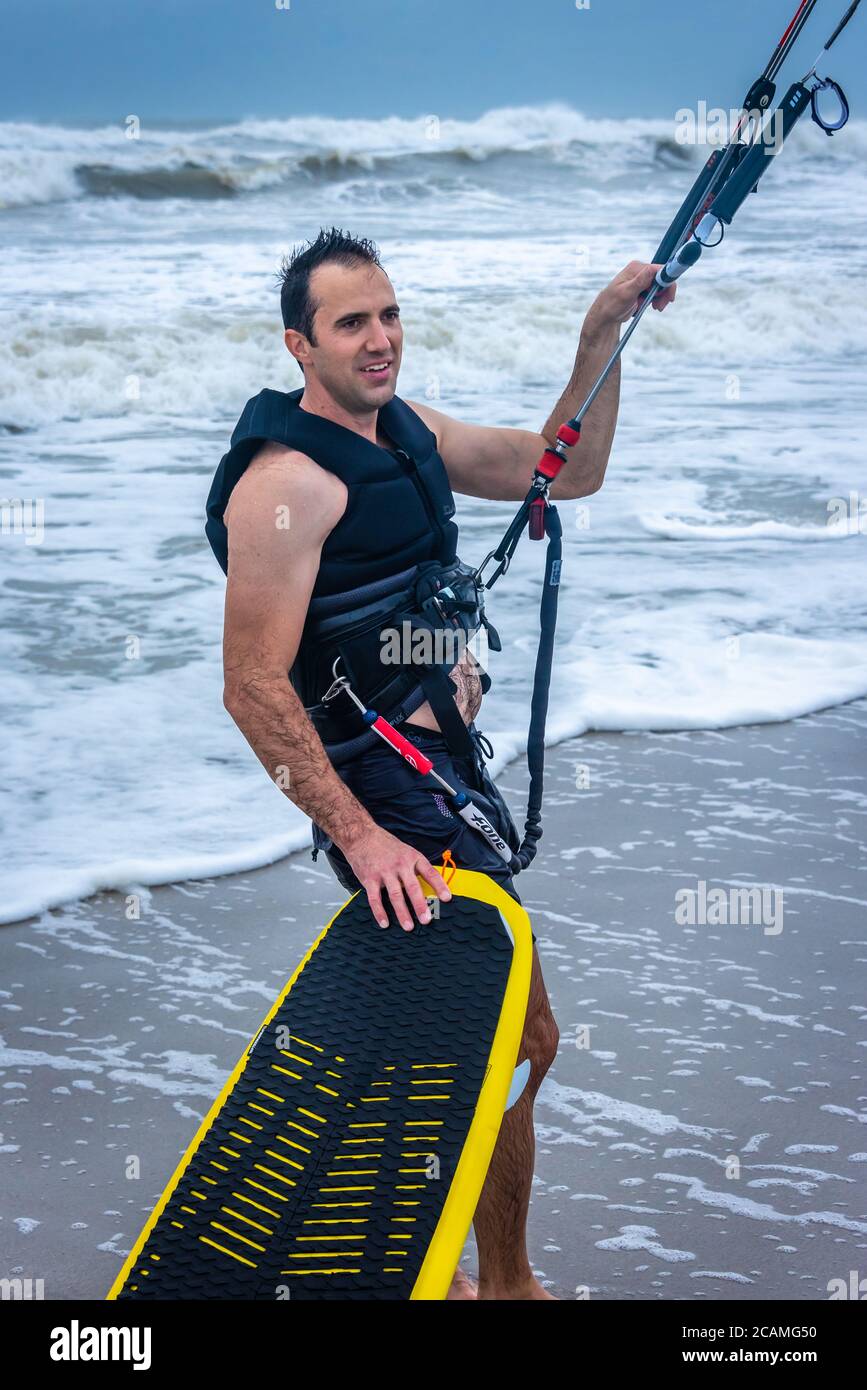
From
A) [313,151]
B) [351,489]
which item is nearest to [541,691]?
[351,489]

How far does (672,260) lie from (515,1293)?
1.94m

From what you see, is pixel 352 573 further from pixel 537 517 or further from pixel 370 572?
pixel 537 517

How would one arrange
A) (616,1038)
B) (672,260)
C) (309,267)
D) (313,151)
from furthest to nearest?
1. (313,151)
2. (616,1038)
3. (672,260)
4. (309,267)

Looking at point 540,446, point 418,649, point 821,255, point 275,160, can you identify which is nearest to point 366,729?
point 418,649

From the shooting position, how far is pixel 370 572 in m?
2.63

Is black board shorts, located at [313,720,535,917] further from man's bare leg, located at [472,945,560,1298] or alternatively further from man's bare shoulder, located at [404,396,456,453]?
Answer: man's bare shoulder, located at [404,396,456,453]

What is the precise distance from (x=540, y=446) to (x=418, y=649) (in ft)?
2.24

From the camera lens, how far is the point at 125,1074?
3.56 meters

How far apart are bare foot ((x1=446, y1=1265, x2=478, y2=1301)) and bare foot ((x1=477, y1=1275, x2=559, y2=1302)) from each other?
0.18 ft

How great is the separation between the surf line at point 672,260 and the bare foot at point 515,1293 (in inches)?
30.3

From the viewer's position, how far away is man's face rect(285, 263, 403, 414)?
8.40 feet

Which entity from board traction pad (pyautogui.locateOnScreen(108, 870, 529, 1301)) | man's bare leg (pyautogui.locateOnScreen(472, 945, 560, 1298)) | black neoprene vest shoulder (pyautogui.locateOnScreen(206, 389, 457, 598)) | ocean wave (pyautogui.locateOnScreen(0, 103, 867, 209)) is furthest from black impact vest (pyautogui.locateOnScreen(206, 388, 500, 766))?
ocean wave (pyautogui.locateOnScreen(0, 103, 867, 209))

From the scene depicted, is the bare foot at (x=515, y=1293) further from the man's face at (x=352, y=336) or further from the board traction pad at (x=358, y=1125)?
the man's face at (x=352, y=336)
